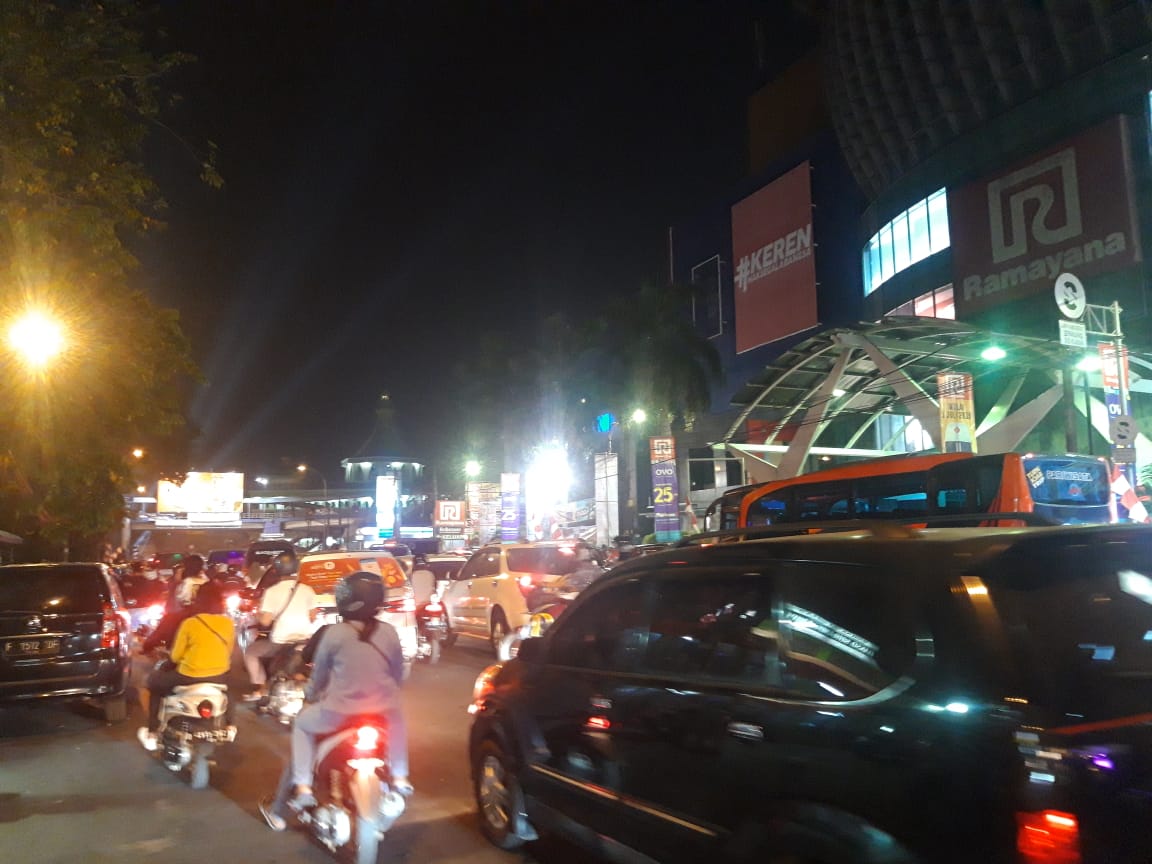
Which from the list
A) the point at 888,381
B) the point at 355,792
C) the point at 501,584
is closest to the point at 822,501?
the point at 501,584

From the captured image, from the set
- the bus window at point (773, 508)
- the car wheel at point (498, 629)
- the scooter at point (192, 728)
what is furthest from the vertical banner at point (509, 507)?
the scooter at point (192, 728)

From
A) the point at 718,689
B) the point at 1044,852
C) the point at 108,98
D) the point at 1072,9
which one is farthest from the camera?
the point at 1072,9

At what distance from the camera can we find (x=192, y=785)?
7.33m

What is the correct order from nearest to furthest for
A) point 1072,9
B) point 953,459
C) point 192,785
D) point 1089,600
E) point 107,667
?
point 1089,600
point 192,785
point 107,667
point 953,459
point 1072,9

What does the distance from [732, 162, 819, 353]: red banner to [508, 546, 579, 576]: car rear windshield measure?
27795mm

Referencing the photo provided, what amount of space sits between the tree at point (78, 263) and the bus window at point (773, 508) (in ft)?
37.9

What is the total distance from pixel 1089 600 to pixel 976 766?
816 mm

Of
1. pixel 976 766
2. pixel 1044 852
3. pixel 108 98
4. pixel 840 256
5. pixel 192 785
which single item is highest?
pixel 840 256

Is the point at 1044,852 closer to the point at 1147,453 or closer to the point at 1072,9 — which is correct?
the point at 1147,453

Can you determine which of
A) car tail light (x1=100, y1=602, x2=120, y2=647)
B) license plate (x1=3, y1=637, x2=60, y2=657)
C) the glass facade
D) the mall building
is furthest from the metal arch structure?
license plate (x1=3, y1=637, x2=60, y2=657)

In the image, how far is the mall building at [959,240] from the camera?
Answer: 24188 mm

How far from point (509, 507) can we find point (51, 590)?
33315mm

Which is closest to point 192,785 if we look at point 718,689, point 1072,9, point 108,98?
point 718,689

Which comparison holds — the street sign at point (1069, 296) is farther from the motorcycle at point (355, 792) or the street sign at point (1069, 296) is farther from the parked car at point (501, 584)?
the motorcycle at point (355, 792)
